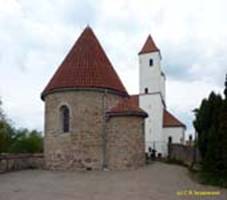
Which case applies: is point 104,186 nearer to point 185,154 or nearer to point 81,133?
point 81,133

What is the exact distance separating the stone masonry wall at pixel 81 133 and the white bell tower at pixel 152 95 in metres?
17.0

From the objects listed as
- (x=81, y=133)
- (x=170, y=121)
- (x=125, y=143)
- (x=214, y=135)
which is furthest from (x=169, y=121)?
(x=214, y=135)

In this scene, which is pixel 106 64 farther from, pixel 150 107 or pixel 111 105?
pixel 150 107

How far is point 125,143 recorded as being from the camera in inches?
Answer: 1177

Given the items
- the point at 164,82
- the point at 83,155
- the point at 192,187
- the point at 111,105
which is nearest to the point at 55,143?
the point at 83,155

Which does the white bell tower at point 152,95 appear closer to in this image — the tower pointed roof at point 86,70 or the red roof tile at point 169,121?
the red roof tile at point 169,121

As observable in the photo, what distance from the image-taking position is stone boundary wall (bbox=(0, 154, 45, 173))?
30.6 meters

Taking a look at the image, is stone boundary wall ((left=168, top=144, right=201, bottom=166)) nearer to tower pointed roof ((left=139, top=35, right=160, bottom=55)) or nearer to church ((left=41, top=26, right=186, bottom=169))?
church ((left=41, top=26, right=186, bottom=169))

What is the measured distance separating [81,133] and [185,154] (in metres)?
9.65

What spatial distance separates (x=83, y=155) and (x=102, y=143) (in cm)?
152

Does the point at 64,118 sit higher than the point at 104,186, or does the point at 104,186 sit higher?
the point at 64,118

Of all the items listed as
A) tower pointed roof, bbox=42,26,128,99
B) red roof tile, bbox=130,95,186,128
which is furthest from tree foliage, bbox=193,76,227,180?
red roof tile, bbox=130,95,186,128

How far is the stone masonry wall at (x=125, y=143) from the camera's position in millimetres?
29703

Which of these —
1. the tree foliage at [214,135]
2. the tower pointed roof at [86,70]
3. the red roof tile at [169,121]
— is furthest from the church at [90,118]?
the red roof tile at [169,121]
